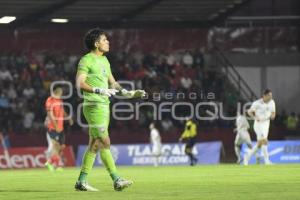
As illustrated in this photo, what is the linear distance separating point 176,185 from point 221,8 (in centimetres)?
2811

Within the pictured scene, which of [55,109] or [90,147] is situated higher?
[90,147]

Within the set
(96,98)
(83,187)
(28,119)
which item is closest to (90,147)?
(83,187)

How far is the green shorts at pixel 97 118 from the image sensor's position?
46.9ft

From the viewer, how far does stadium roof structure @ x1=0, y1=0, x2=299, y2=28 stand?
126 feet

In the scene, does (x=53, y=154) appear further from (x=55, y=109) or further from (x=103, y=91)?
(x=103, y=91)

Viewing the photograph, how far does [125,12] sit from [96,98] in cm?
2768

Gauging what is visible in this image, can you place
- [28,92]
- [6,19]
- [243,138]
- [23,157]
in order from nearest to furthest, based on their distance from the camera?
[243,138]
[23,157]
[6,19]
[28,92]

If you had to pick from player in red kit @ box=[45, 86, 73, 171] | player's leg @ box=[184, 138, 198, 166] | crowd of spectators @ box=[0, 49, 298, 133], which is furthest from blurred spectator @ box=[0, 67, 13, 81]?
player in red kit @ box=[45, 86, 73, 171]

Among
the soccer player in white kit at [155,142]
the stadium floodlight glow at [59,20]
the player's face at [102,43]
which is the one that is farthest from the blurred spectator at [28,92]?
the player's face at [102,43]

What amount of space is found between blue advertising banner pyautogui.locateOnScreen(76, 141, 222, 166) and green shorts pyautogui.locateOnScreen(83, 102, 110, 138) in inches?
907

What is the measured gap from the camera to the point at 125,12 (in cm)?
4184

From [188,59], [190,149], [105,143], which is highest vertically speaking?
[105,143]

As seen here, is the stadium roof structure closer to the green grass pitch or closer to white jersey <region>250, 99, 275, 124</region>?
white jersey <region>250, 99, 275, 124</region>

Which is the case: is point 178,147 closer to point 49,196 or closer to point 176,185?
point 176,185
